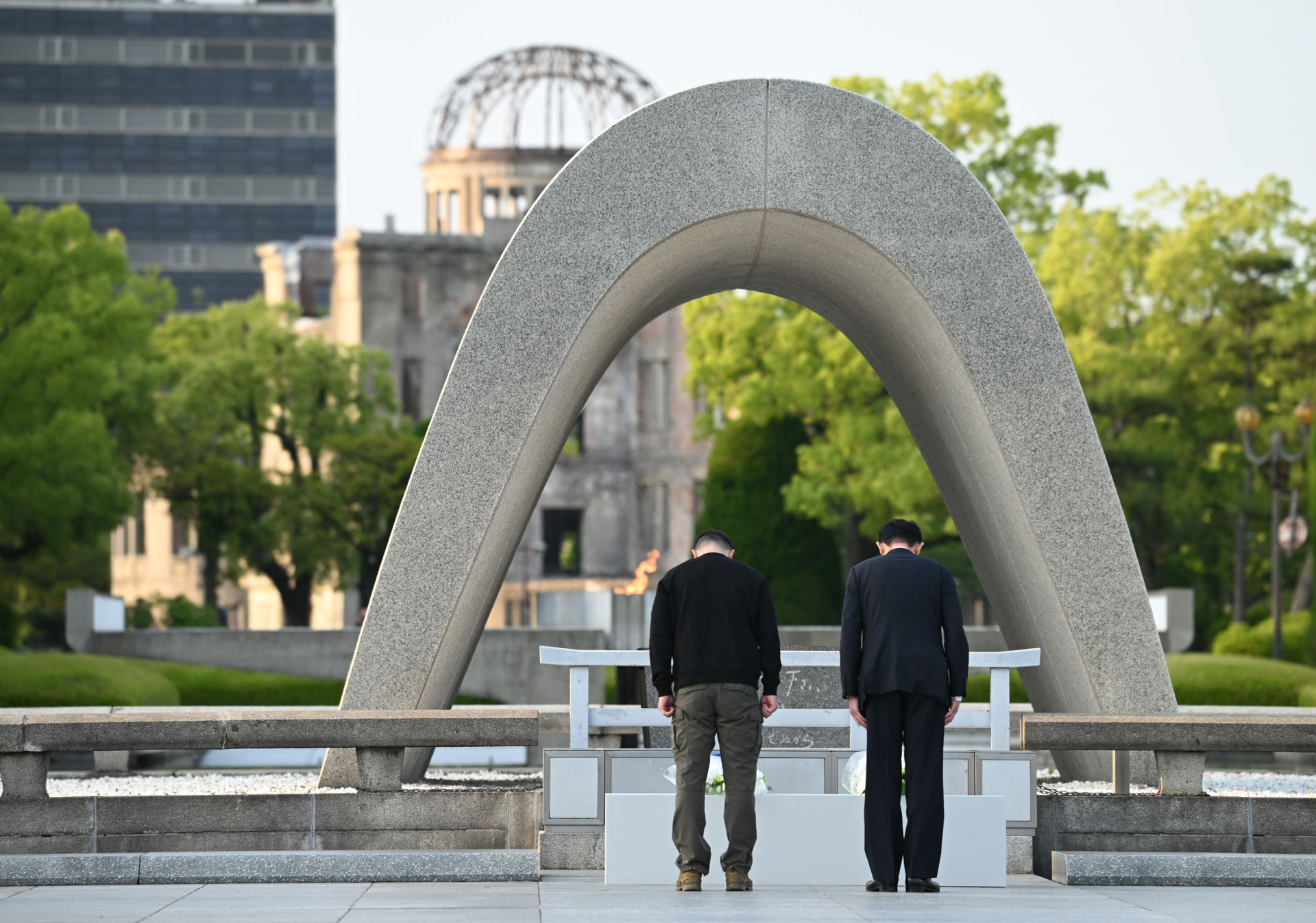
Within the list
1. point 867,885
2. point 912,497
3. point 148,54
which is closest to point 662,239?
point 867,885

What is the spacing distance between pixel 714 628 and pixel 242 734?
3010 mm

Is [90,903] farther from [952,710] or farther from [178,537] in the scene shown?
[178,537]

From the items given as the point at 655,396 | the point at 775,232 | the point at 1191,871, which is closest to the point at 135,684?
the point at 775,232

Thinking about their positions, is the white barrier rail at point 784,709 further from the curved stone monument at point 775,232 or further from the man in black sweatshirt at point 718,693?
the curved stone monument at point 775,232

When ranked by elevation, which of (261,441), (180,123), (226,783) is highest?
(180,123)

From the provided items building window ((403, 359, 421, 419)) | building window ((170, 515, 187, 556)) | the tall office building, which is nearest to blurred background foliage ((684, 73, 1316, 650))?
building window ((403, 359, 421, 419))

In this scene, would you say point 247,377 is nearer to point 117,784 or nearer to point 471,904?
point 117,784

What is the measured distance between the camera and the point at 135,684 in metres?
22.6

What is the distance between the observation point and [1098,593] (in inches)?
410

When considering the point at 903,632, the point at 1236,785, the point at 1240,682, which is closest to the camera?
the point at 903,632

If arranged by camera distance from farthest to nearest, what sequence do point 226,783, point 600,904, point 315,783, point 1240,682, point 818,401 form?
1. point 818,401
2. point 1240,682
3. point 226,783
4. point 315,783
5. point 600,904

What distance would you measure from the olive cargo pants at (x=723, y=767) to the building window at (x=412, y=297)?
4568 cm

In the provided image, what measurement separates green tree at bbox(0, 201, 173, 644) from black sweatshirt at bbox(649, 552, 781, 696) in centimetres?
2365

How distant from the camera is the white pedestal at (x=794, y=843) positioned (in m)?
8.57
